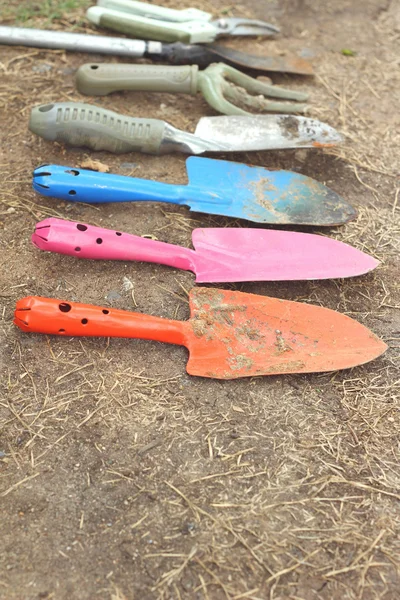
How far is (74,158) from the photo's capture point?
2479mm

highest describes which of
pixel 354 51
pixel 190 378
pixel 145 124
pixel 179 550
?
pixel 354 51

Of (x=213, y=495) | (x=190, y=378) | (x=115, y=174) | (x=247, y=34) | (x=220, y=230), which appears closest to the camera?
(x=213, y=495)

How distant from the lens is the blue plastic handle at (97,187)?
2.17 meters

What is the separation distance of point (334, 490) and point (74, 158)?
1.55 m

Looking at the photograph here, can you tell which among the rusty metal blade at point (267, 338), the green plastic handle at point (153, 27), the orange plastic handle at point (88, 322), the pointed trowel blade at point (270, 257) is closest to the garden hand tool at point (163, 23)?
the green plastic handle at point (153, 27)

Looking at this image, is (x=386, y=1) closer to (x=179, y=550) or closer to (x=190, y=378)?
(x=190, y=378)

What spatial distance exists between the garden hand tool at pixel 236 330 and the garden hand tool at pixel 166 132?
2.35ft

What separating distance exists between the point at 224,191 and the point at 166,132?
1.14ft

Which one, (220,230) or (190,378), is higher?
(220,230)

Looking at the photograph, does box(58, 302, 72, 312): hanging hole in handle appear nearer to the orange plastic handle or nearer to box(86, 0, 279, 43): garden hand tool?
the orange plastic handle

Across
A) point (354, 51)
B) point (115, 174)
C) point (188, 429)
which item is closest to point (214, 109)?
point (115, 174)

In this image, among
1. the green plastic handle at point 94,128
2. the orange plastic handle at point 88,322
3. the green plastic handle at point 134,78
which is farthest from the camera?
the green plastic handle at point 134,78

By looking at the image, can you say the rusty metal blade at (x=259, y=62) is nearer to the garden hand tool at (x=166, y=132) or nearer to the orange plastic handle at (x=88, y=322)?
the garden hand tool at (x=166, y=132)

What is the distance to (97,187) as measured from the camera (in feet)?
7.25
